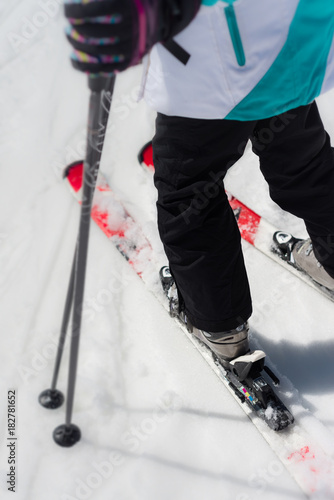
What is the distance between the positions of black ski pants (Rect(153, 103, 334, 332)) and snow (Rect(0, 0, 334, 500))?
339mm

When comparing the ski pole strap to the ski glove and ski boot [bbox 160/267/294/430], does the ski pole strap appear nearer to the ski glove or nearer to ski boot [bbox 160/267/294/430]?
the ski glove

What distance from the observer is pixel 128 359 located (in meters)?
1.73

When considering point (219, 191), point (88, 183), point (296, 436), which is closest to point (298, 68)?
point (219, 191)

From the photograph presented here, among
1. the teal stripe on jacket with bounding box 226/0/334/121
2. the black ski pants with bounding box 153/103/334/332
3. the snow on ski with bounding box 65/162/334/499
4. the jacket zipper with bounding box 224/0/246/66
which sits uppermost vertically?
the jacket zipper with bounding box 224/0/246/66

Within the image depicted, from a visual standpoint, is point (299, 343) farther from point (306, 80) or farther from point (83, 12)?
point (83, 12)

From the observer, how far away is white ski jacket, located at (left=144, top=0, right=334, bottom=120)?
92 cm

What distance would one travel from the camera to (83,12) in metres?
0.82

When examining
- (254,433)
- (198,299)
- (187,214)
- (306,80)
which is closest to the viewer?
(306,80)

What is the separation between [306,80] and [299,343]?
3.25 ft

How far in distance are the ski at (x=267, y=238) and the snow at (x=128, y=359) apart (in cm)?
5

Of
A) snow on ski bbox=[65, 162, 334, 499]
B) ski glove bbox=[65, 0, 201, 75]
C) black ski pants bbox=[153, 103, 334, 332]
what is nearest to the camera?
ski glove bbox=[65, 0, 201, 75]

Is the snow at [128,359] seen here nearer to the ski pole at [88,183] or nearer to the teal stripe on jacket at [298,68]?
the ski pole at [88,183]

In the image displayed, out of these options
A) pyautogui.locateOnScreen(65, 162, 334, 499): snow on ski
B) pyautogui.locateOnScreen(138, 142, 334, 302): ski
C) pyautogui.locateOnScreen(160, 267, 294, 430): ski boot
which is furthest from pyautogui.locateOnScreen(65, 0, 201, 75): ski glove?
pyautogui.locateOnScreen(138, 142, 334, 302): ski

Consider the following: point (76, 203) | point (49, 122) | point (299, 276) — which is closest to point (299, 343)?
point (299, 276)
